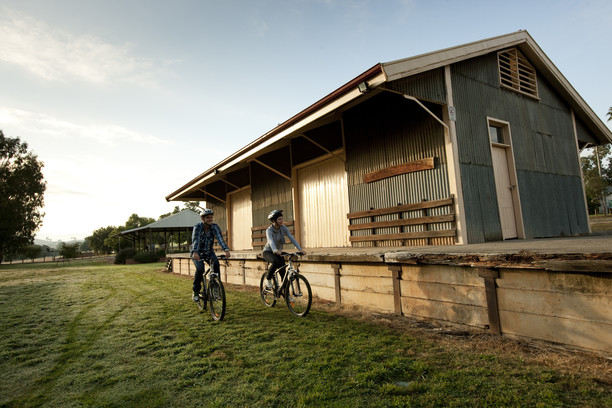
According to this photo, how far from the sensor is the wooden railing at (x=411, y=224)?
694 centimetres

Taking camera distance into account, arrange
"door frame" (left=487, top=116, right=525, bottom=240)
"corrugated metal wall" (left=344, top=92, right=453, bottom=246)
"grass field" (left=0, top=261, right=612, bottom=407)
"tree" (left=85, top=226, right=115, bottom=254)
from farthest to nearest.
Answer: "tree" (left=85, top=226, right=115, bottom=254)
"door frame" (left=487, top=116, right=525, bottom=240)
"corrugated metal wall" (left=344, top=92, right=453, bottom=246)
"grass field" (left=0, top=261, right=612, bottom=407)

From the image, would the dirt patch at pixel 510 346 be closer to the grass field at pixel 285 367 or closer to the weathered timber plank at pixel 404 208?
the grass field at pixel 285 367

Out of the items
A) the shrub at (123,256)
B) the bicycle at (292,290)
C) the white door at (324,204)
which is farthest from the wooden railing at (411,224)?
the shrub at (123,256)

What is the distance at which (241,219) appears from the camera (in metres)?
16.0

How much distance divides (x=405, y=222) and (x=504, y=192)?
2.99m

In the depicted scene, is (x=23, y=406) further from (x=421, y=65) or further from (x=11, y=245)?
(x=11, y=245)

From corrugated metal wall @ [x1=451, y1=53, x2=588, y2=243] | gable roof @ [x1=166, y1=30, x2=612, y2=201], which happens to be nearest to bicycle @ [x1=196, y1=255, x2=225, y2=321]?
gable roof @ [x1=166, y1=30, x2=612, y2=201]

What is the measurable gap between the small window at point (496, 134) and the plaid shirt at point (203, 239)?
7.22m

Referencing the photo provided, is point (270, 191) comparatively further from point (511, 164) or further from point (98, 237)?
point (98, 237)

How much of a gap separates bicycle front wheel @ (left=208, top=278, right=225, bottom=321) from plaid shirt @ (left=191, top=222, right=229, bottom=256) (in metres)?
0.62

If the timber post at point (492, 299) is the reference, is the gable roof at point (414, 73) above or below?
above

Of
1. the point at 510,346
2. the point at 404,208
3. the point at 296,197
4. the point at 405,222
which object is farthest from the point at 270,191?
the point at 510,346

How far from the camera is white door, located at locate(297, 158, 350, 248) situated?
32.6ft

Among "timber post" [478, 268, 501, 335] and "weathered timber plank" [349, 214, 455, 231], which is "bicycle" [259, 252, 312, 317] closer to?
"timber post" [478, 268, 501, 335]
